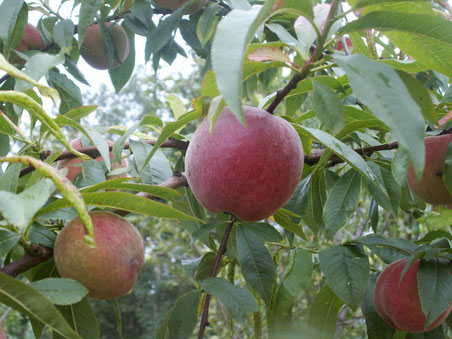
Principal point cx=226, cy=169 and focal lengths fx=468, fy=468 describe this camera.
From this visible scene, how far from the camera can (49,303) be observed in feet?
1.69

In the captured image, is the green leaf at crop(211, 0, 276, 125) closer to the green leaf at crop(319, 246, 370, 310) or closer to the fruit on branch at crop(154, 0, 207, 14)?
the green leaf at crop(319, 246, 370, 310)

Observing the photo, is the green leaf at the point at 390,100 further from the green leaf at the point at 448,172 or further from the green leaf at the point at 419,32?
the green leaf at the point at 448,172

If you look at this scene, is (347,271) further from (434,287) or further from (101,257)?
(101,257)

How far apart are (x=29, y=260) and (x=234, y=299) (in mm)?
304

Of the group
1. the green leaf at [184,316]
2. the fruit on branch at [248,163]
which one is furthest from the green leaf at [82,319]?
the fruit on branch at [248,163]

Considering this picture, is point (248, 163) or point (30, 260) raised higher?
point (248, 163)

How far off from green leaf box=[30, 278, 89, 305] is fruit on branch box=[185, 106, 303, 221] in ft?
0.65

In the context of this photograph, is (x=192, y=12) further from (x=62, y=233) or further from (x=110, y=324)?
(x=110, y=324)

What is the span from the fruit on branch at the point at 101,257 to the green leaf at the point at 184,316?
18 centimetres

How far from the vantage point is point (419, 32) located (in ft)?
1.70

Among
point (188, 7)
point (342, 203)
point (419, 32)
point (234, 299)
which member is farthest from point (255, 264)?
point (188, 7)

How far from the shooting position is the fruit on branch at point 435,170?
75 centimetres

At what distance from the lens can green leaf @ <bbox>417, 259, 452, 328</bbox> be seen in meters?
0.71

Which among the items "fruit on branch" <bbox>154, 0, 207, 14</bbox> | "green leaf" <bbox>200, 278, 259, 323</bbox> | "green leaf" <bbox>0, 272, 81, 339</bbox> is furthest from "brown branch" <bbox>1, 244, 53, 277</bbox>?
"fruit on branch" <bbox>154, 0, 207, 14</bbox>
